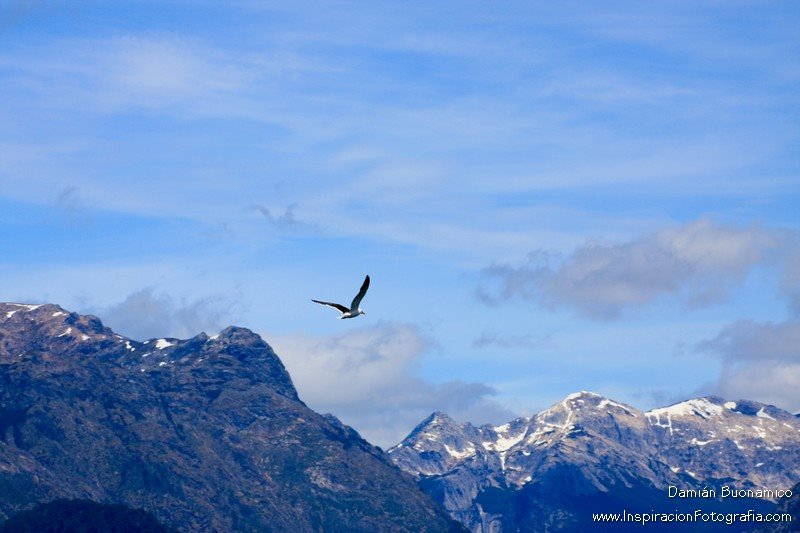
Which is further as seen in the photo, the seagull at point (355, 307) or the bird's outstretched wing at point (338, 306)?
the seagull at point (355, 307)

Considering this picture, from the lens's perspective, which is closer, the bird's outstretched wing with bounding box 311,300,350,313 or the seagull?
the bird's outstretched wing with bounding box 311,300,350,313

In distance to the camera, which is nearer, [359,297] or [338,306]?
[338,306]

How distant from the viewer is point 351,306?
190m

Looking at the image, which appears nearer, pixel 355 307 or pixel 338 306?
pixel 338 306

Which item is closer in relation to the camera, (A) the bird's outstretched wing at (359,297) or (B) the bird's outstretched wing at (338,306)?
(B) the bird's outstretched wing at (338,306)

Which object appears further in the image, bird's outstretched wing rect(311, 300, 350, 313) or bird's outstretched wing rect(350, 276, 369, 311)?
bird's outstretched wing rect(350, 276, 369, 311)
